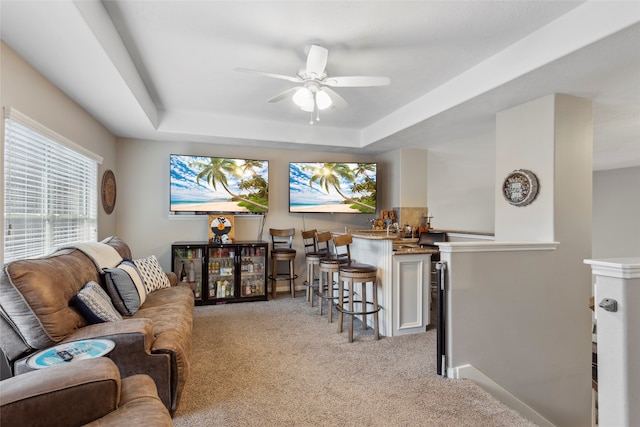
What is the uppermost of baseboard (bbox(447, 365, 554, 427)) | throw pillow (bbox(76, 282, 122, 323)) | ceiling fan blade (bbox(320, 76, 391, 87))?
ceiling fan blade (bbox(320, 76, 391, 87))

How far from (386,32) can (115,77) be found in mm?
2151

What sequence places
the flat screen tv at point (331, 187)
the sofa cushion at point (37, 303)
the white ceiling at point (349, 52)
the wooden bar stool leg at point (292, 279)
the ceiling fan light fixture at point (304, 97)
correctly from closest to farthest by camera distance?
the sofa cushion at point (37, 303) < the white ceiling at point (349, 52) < the ceiling fan light fixture at point (304, 97) < the wooden bar stool leg at point (292, 279) < the flat screen tv at point (331, 187)

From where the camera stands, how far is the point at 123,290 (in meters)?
2.54

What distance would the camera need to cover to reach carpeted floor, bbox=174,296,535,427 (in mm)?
2000

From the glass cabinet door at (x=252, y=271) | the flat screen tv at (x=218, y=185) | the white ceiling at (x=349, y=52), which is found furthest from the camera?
the glass cabinet door at (x=252, y=271)

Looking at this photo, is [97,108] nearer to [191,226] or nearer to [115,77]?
Answer: [115,77]

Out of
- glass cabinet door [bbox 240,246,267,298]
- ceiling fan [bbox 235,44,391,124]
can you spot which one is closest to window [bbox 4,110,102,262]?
ceiling fan [bbox 235,44,391,124]

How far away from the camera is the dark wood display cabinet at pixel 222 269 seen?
4496 mm

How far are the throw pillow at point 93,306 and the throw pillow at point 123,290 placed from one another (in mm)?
312

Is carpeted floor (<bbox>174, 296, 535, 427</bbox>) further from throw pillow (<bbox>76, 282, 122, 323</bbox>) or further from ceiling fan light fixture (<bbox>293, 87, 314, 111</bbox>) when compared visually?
ceiling fan light fixture (<bbox>293, 87, 314, 111</bbox>)

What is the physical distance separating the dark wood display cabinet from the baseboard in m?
2.89

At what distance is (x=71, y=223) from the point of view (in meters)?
3.29

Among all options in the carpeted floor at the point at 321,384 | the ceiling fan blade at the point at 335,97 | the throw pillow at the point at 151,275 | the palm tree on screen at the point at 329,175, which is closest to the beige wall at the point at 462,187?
the palm tree on screen at the point at 329,175

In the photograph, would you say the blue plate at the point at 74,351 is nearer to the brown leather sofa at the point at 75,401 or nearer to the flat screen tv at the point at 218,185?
the brown leather sofa at the point at 75,401
